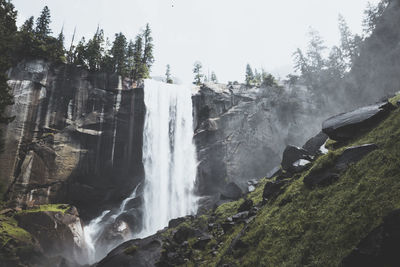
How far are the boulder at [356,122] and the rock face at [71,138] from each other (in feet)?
89.4

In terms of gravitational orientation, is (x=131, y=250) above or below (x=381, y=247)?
below

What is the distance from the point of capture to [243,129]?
37125mm

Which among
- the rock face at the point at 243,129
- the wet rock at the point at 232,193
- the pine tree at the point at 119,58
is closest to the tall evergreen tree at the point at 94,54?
the pine tree at the point at 119,58

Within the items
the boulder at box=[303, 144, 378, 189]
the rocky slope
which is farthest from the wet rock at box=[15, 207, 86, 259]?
the boulder at box=[303, 144, 378, 189]

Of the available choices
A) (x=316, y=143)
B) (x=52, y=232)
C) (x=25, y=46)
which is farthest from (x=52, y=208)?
(x=316, y=143)

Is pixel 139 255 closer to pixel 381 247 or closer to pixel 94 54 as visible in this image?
pixel 381 247

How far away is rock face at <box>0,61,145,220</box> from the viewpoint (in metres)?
28.3

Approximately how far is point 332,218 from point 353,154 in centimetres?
353

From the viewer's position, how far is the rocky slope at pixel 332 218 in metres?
5.08

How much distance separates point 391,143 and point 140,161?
101 feet

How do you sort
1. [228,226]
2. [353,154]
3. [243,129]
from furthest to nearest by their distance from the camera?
1. [243,129]
2. [228,226]
3. [353,154]

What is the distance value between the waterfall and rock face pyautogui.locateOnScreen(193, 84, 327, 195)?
1.67 m

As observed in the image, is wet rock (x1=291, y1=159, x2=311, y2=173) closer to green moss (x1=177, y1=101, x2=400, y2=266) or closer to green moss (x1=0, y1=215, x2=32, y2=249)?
green moss (x1=177, y1=101, x2=400, y2=266)

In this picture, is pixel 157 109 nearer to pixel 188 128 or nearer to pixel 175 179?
pixel 188 128
